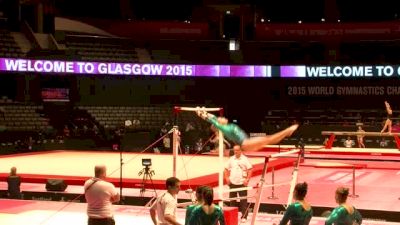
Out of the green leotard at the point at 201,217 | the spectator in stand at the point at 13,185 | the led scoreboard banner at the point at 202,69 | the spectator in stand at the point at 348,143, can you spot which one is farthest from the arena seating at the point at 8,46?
the green leotard at the point at 201,217

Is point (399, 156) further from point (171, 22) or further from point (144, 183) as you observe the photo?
point (171, 22)

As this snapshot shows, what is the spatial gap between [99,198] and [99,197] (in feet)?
0.04

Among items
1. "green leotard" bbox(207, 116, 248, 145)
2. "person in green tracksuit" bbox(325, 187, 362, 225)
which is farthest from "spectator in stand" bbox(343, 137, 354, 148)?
"person in green tracksuit" bbox(325, 187, 362, 225)

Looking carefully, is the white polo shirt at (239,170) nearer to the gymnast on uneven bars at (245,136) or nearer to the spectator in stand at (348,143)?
the gymnast on uneven bars at (245,136)

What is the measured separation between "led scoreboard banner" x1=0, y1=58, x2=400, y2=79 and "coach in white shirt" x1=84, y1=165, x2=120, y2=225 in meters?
24.0

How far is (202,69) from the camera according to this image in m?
35.0

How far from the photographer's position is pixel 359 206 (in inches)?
520

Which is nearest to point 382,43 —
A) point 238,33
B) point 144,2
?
point 238,33

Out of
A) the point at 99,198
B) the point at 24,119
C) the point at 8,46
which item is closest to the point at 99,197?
the point at 99,198

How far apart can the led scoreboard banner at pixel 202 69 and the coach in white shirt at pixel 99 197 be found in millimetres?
24043

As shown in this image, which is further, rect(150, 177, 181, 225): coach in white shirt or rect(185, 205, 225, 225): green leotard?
rect(150, 177, 181, 225): coach in white shirt

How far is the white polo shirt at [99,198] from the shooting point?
7.90 meters

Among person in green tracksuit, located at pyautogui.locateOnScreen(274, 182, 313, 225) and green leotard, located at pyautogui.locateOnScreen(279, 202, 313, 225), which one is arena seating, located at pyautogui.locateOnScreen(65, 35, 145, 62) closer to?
person in green tracksuit, located at pyautogui.locateOnScreen(274, 182, 313, 225)

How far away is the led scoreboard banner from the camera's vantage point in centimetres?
3147
